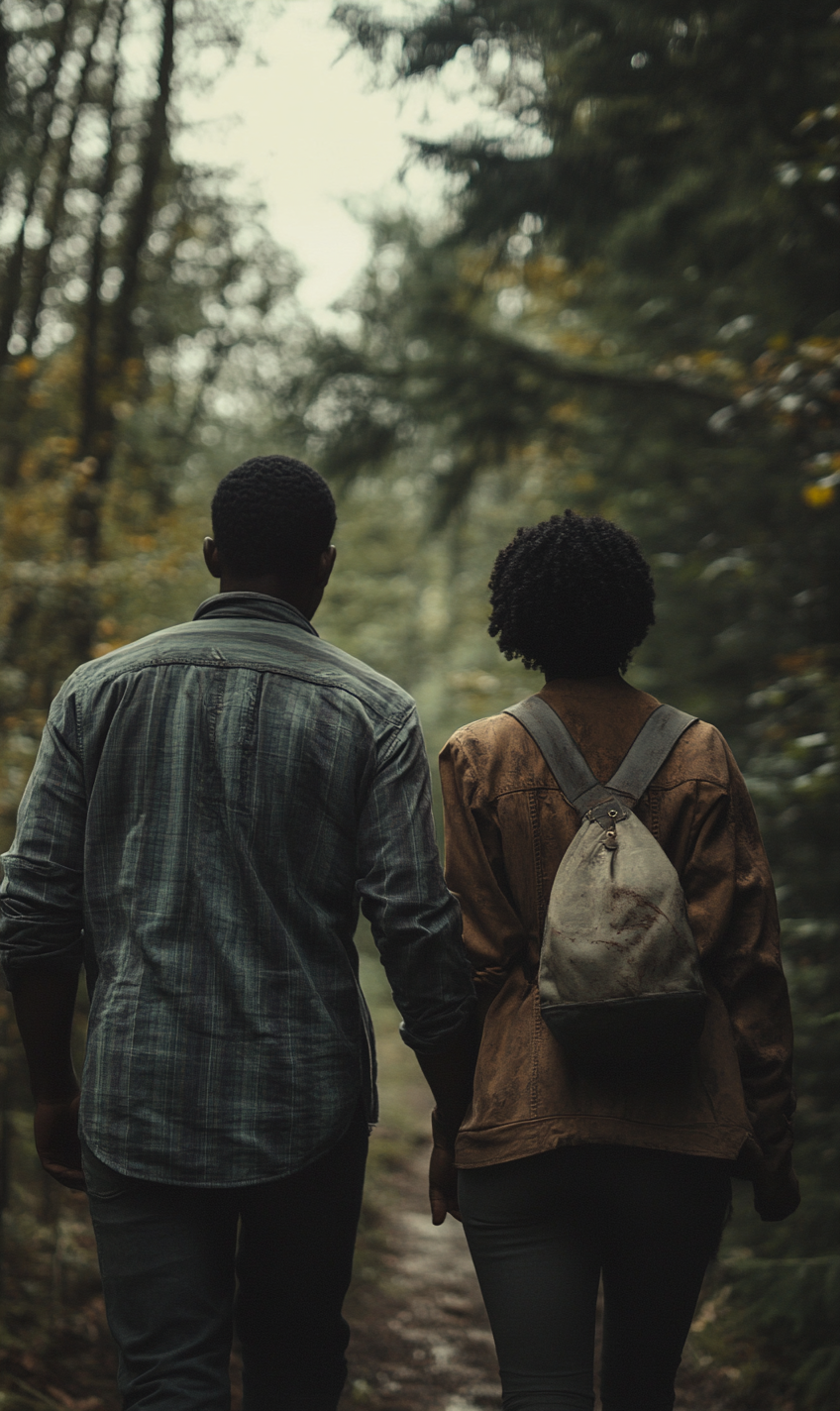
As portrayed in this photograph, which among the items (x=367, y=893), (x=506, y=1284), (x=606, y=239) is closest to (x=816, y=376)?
(x=606, y=239)

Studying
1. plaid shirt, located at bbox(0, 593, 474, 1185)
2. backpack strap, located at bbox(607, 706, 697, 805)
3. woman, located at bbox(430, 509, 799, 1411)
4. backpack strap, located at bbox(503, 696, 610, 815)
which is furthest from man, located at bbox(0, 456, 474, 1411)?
backpack strap, located at bbox(607, 706, 697, 805)

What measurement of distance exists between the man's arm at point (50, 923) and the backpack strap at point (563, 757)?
2.79 feet

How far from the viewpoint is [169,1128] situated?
1.87 meters

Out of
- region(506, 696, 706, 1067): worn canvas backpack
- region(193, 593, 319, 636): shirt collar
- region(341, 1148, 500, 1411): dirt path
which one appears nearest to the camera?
region(506, 696, 706, 1067): worn canvas backpack

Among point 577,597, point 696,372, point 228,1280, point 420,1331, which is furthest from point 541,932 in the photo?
point 696,372

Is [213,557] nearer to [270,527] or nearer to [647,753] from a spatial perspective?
[270,527]

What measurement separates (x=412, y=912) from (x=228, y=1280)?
72 cm

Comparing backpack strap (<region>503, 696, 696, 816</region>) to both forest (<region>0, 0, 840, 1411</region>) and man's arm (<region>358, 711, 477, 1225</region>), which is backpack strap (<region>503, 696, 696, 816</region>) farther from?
forest (<region>0, 0, 840, 1411</region>)

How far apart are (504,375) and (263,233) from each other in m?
4.80

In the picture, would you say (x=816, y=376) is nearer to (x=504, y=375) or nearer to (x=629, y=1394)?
(x=504, y=375)

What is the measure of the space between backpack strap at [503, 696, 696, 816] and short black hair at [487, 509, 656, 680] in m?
0.15

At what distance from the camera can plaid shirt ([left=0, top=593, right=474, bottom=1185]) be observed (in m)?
1.90

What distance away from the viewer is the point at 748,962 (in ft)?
6.56

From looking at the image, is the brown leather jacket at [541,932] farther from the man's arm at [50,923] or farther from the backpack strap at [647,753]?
the man's arm at [50,923]
